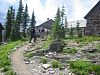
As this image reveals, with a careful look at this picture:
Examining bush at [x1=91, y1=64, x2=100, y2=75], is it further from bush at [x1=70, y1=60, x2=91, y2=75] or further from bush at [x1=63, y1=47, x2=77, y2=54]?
bush at [x1=63, y1=47, x2=77, y2=54]

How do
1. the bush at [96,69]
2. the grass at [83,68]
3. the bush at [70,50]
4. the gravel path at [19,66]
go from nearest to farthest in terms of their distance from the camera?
the bush at [96,69] < the grass at [83,68] < the gravel path at [19,66] < the bush at [70,50]

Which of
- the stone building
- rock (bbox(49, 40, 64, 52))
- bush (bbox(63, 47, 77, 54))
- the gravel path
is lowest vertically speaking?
the gravel path

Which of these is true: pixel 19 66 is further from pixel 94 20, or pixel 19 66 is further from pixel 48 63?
pixel 94 20

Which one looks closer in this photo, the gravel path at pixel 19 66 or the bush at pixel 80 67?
the bush at pixel 80 67

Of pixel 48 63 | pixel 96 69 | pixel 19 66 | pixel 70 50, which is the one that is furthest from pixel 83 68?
pixel 70 50

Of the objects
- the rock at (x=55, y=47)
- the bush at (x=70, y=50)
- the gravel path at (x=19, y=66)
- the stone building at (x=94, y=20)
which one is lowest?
the gravel path at (x=19, y=66)

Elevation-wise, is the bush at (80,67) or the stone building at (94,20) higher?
the stone building at (94,20)

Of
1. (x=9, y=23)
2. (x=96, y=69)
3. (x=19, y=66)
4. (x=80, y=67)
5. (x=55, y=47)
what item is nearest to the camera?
(x=96, y=69)

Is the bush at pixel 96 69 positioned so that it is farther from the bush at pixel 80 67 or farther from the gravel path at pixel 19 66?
the gravel path at pixel 19 66

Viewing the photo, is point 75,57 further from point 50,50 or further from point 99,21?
point 99,21

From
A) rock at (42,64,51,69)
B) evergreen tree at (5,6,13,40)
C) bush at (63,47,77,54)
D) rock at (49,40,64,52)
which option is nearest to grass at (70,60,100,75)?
rock at (42,64,51,69)

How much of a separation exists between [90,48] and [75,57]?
14.6 ft

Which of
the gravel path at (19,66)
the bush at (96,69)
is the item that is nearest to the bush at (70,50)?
the gravel path at (19,66)

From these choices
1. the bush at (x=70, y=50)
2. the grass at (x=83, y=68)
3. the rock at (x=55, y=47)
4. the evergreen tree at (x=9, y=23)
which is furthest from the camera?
the evergreen tree at (x=9, y=23)
